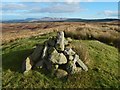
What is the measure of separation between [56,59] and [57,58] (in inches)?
3.5

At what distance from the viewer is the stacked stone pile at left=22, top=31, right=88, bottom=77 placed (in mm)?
16672

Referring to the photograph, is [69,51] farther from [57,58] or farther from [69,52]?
[57,58]

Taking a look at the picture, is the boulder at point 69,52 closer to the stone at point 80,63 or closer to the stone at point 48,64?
the stone at point 80,63

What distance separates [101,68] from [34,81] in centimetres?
419

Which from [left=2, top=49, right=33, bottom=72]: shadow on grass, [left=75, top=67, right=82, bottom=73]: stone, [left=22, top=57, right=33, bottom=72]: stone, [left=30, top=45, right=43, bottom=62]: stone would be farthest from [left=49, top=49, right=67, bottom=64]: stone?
[left=2, top=49, right=33, bottom=72]: shadow on grass

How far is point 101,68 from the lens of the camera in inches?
674

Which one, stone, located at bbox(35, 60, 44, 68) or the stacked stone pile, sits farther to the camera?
stone, located at bbox(35, 60, 44, 68)

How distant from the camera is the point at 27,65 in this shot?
17188 mm

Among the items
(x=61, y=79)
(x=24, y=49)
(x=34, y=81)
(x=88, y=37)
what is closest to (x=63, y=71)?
(x=61, y=79)

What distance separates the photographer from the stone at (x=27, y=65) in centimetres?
1708

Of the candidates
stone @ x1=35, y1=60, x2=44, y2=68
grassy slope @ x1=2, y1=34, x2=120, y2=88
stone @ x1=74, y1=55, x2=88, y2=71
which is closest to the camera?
grassy slope @ x1=2, y1=34, x2=120, y2=88

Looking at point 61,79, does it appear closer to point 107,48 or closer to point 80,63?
point 80,63

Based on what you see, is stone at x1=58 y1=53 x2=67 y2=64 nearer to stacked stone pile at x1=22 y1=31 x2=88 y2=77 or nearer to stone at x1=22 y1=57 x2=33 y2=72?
stacked stone pile at x1=22 y1=31 x2=88 y2=77

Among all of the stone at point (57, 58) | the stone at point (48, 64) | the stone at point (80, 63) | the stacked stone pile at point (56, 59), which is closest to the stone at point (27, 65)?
the stacked stone pile at point (56, 59)
